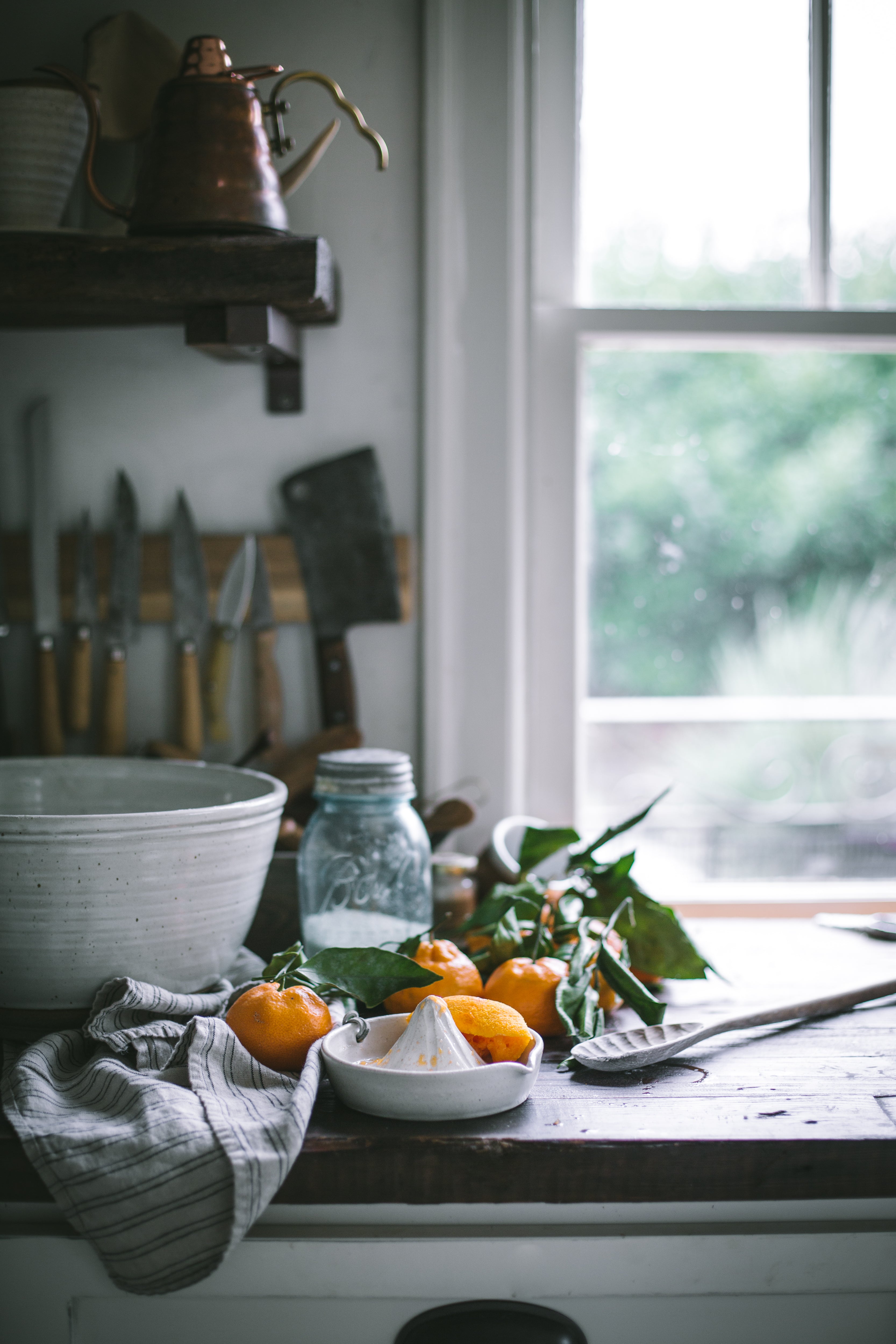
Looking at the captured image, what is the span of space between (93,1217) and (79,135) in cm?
95

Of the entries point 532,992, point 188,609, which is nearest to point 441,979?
point 532,992

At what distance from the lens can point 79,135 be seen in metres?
1.00

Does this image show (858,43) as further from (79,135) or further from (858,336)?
(79,135)

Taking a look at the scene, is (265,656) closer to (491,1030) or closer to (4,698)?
(4,698)

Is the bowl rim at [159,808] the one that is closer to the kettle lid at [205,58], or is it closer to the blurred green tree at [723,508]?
the blurred green tree at [723,508]

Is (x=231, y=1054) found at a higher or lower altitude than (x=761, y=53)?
lower

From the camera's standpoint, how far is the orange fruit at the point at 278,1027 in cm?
71

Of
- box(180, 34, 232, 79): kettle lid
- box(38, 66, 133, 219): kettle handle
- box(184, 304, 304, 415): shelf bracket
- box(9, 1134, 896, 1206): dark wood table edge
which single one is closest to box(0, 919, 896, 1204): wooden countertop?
box(9, 1134, 896, 1206): dark wood table edge

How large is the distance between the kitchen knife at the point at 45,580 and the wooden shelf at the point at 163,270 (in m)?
0.22

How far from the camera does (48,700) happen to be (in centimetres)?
114

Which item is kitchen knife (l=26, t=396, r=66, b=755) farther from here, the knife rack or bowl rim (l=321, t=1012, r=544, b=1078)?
bowl rim (l=321, t=1012, r=544, b=1078)

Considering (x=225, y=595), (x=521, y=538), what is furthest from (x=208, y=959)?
(x=521, y=538)

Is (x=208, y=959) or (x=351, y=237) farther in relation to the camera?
(x=351, y=237)

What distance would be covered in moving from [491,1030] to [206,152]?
78 cm
